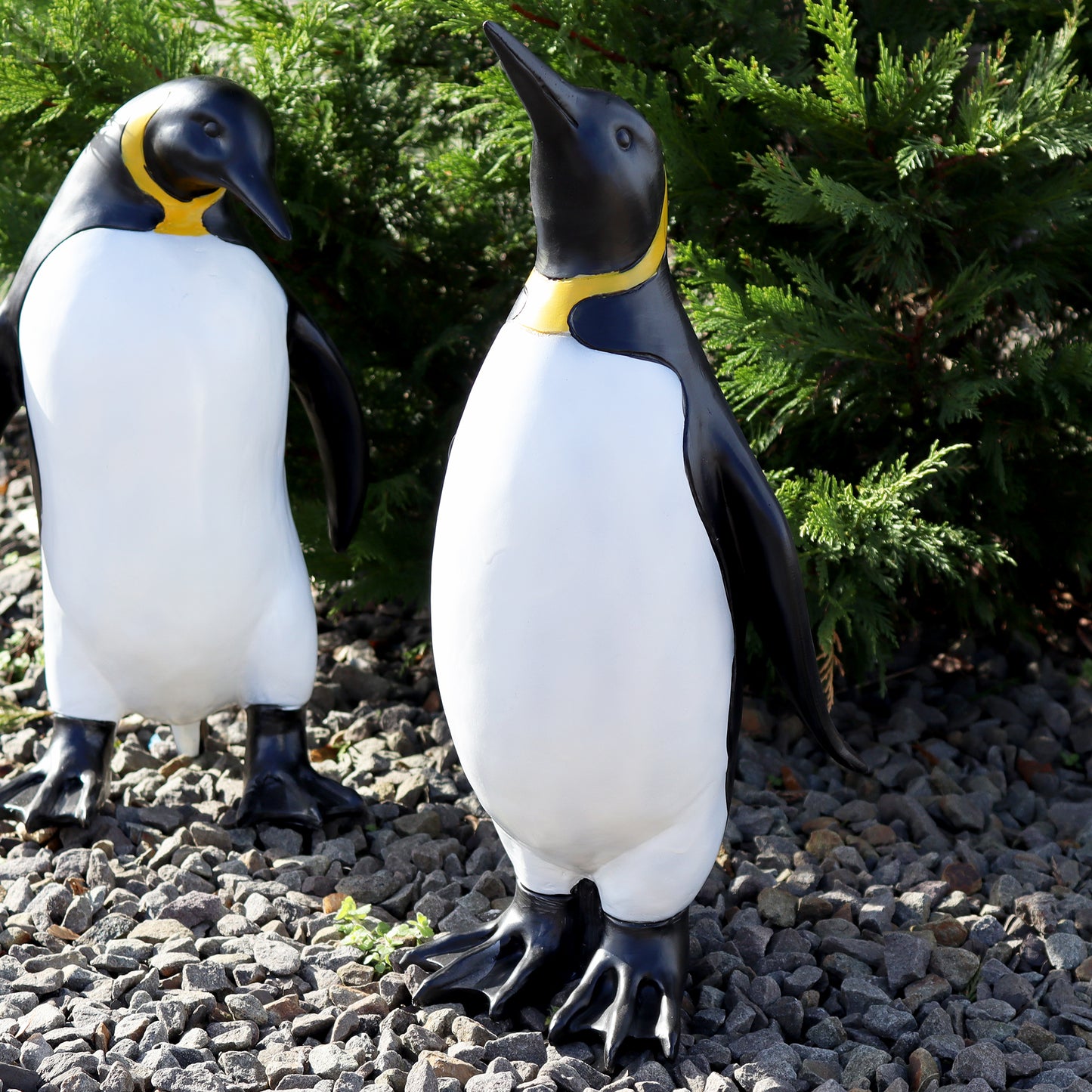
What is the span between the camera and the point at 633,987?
6.38ft

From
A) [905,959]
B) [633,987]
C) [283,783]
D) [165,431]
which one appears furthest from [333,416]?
[905,959]

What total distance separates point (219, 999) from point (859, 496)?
147 cm

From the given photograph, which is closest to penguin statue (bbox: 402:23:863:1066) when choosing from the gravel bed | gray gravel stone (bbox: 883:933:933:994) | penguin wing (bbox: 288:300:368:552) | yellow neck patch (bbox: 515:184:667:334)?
yellow neck patch (bbox: 515:184:667:334)

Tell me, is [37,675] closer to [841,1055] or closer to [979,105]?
[841,1055]

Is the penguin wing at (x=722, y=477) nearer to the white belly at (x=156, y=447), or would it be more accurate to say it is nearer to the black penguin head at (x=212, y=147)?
the black penguin head at (x=212, y=147)

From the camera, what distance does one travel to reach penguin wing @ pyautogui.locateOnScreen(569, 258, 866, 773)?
5.83ft

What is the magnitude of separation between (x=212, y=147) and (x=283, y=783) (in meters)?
1.20

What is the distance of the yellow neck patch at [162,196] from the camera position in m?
2.25

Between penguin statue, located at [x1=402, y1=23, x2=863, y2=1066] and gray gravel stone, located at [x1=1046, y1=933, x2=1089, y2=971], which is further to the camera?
gray gravel stone, located at [x1=1046, y1=933, x2=1089, y2=971]

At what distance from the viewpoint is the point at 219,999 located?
6.77 ft

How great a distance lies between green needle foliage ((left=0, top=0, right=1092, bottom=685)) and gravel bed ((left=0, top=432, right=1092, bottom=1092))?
325mm

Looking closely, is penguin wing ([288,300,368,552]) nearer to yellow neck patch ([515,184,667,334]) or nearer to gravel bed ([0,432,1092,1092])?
gravel bed ([0,432,1092,1092])

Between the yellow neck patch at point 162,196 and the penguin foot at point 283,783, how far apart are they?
3.03 feet

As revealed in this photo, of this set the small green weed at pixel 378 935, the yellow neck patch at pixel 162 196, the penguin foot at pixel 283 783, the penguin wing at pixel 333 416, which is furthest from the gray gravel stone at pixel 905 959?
the yellow neck patch at pixel 162 196
